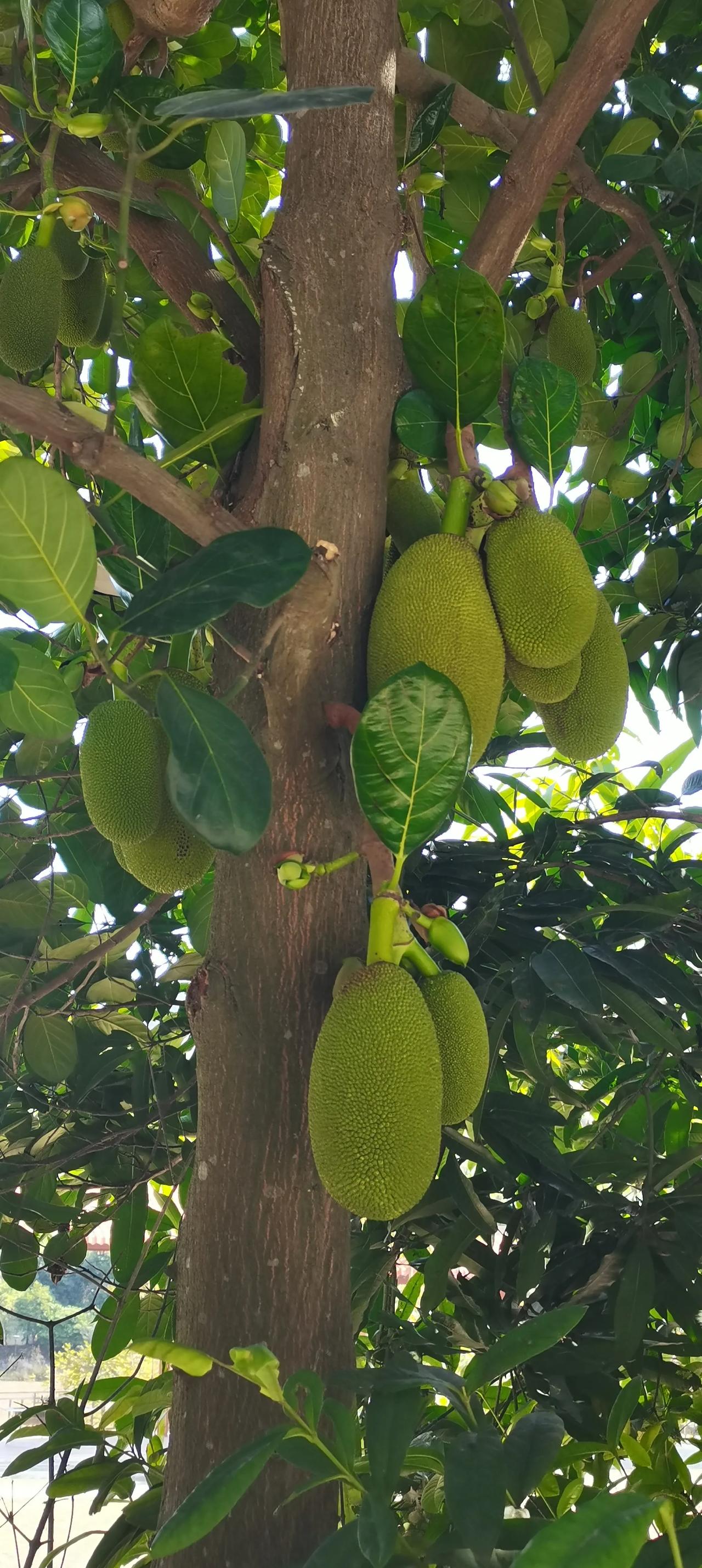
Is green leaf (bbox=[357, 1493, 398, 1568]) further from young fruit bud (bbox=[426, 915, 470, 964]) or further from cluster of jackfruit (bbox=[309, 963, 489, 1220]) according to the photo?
young fruit bud (bbox=[426, 915, 470, 964])

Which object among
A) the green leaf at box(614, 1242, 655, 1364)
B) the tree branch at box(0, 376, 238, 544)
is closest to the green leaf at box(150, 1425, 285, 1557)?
the tree branch at box(0, 376, 238, 544)

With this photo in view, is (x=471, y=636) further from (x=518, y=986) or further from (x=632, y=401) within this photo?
(x=632, y=401)

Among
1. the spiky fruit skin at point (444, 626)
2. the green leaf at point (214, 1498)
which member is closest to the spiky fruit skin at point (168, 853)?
the spiky fruit skin at point (444, 626)

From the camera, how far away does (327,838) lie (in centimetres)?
72

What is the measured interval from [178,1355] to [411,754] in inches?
12.5

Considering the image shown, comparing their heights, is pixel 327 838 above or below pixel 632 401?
below

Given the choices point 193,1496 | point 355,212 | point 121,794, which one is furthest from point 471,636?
point 193,1496

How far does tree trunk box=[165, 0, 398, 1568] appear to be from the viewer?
0.66 metres

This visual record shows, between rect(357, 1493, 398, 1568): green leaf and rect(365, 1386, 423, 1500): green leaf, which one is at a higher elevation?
rect(365, 1386, 423, 1500): green leaf

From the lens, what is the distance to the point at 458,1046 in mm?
663

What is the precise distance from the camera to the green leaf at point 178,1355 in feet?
1.73

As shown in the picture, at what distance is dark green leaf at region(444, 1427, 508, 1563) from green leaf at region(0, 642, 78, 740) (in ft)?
1.49

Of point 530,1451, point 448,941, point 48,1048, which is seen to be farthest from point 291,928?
point 48,1048

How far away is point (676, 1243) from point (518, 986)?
0.30m
